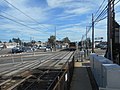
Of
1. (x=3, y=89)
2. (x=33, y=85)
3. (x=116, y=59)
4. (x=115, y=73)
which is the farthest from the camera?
(x=116, y=59)

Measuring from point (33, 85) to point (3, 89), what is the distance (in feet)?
7.68

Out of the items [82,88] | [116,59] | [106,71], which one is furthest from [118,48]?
[106,71]

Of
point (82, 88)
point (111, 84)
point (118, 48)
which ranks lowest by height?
point (82, 88)

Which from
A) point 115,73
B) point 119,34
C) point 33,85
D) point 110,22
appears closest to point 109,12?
point 110,22

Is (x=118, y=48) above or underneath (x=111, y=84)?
above

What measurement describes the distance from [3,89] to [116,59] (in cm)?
1128

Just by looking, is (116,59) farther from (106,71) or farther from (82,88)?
(106,71)

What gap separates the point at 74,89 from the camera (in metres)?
15.7

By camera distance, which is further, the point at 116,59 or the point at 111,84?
the point at 116,59

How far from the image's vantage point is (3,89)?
49.8ft

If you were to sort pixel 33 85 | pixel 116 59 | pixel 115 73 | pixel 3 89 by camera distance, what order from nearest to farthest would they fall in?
pixel 115 73, pixel 3 89, pixel 33 85, pixel 116 59

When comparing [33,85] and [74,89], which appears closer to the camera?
[74,89]

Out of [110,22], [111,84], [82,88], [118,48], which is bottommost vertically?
[82,88]

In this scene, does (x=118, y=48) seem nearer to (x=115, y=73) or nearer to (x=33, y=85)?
(x=33, y=85)
